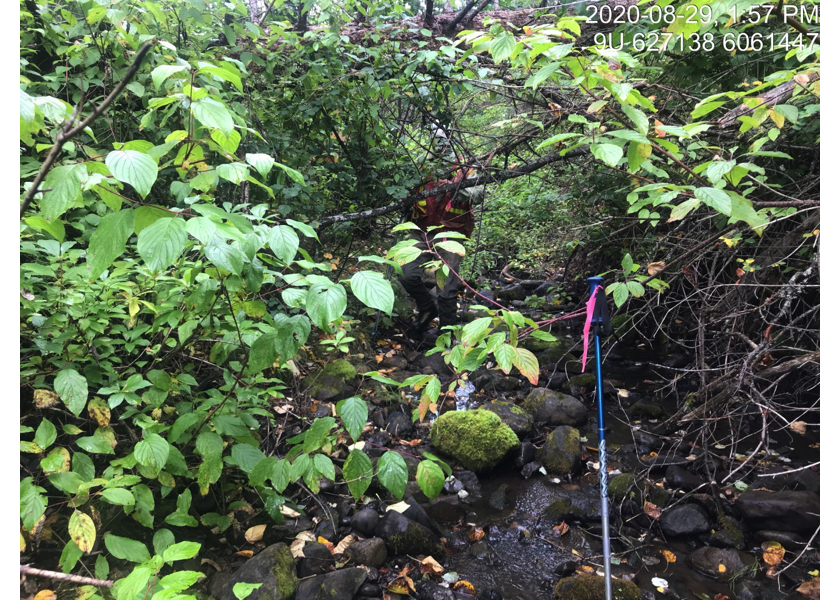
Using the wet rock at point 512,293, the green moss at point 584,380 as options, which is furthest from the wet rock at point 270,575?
the wet rock at point 512,293

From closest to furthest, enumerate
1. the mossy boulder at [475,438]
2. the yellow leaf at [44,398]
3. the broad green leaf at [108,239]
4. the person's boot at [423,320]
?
the broad green leaf at [108,239], the yellow leaf at [44,398], the mossy boulder at [475,438], the person's boot at [423,320]

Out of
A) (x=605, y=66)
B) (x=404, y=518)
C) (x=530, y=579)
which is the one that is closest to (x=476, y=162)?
(x=605, y=66)

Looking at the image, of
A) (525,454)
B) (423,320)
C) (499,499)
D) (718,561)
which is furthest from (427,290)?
(718,561)

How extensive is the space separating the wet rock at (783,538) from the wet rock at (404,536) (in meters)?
2.30

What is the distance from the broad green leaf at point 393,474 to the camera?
175 centimetres

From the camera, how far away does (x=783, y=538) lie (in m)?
3.23

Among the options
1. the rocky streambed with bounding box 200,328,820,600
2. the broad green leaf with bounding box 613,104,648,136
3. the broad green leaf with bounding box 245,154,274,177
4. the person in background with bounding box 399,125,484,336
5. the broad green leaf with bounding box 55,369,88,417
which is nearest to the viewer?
the broad green leaf with bounding box 245,154,274,177

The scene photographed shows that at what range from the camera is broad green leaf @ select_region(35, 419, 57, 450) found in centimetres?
185

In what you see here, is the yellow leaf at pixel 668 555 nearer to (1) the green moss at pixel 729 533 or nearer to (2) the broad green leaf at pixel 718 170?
(1) the green moss at pixel 729 533

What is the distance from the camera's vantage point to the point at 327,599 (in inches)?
104

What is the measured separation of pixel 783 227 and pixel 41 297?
17.0ft

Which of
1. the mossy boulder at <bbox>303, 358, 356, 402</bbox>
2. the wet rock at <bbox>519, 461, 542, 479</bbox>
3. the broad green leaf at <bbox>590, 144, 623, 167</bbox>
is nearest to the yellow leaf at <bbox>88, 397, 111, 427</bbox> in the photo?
the mossy boulder at <bbox>303, 358, 356, 402</bbox>

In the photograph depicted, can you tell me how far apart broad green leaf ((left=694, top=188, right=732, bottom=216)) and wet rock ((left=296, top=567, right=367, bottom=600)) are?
8.81ft

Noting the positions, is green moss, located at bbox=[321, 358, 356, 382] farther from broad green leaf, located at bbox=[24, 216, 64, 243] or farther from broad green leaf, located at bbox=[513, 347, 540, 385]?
broad green leaf, located at bbox=[24, 216, 64, 243]
